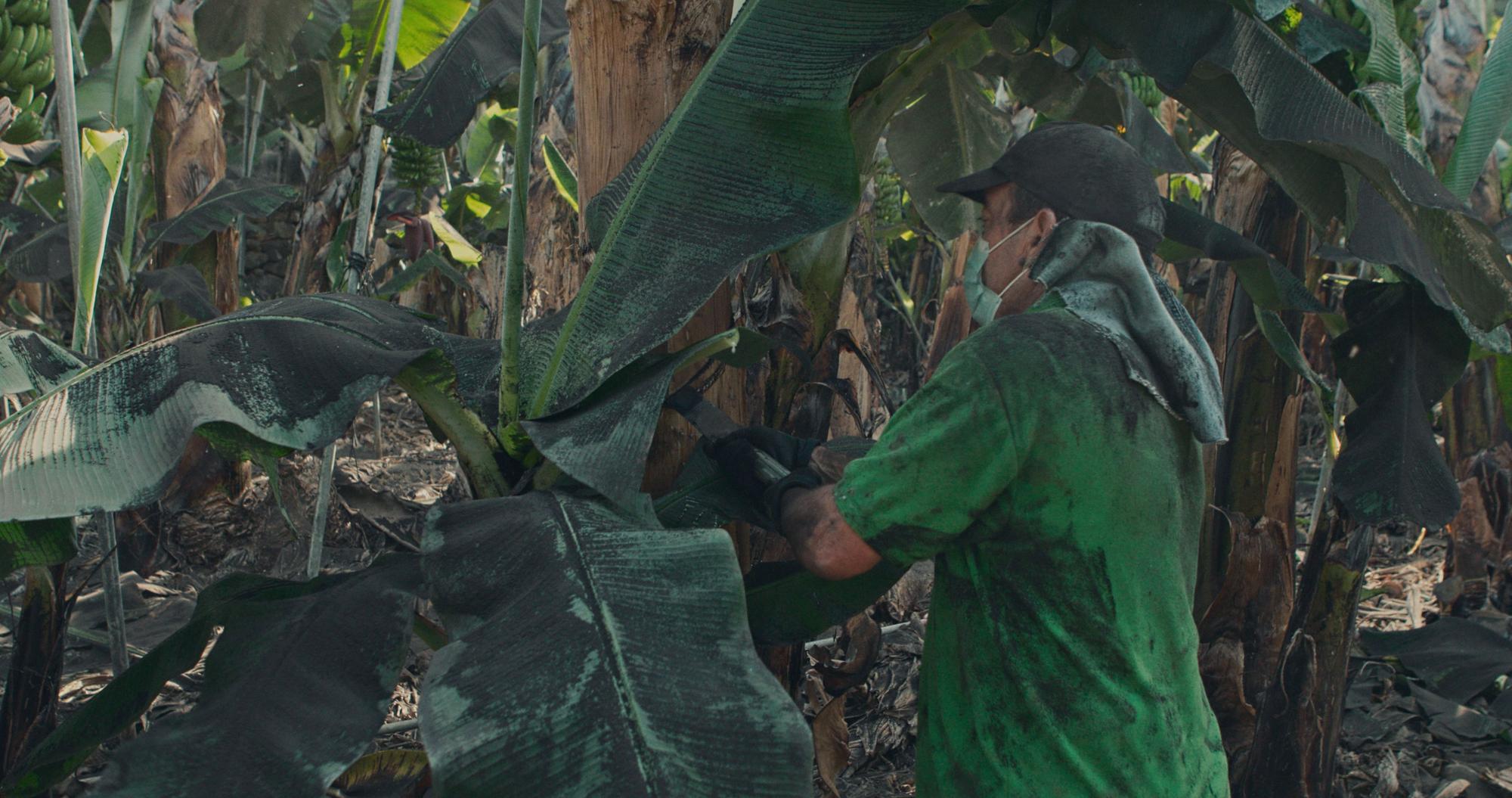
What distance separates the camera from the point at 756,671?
4.34 feet

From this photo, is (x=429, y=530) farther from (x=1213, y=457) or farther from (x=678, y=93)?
(x=1213, y=457)

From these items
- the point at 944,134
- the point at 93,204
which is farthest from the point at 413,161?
the point at 93,204

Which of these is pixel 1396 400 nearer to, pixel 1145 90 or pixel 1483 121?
pixel 1483 121

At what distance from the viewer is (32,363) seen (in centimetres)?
192

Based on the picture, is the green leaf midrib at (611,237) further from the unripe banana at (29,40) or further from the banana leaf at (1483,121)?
the unripe banana at (29,40)

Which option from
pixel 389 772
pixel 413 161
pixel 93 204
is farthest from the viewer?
pixel 413 161

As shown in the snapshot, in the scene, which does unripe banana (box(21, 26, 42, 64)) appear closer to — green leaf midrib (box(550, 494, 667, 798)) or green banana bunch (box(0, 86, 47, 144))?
green banana bunch (box(0, 86, 47, 144))

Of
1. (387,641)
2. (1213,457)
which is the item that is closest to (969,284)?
(387,641)

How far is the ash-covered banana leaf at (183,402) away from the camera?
1389 millimetres

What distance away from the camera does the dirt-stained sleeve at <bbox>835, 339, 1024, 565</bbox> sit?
154 centimetres

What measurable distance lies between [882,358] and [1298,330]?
808 cm

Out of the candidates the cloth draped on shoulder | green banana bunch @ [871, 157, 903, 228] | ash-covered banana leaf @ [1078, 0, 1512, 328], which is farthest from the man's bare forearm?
green banana bunch @ [871, 157, 903, 228]

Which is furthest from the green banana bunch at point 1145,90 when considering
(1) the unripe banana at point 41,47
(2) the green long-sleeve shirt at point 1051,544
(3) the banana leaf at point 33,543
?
(3) the banana leaf at point 33,543

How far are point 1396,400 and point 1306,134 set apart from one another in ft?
3.57
